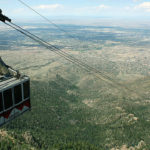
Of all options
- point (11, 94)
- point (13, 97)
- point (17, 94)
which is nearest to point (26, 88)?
point (17, 94)

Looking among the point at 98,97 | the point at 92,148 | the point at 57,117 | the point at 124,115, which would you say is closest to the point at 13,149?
the point at 92,148

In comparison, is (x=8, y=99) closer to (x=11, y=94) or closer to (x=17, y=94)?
(x=11, y=94)

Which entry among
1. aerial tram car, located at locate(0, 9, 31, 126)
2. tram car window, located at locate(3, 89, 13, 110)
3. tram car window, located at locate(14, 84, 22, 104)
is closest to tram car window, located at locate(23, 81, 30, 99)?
aerial tram car, located at locate(0, 9, 31, 126)

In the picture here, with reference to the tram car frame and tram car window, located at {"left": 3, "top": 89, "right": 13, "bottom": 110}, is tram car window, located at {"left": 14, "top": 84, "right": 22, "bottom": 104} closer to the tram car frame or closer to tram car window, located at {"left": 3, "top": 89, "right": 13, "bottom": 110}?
the tram car frame

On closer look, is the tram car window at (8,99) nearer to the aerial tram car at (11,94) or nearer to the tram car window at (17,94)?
the aerial tram car at (11,94)

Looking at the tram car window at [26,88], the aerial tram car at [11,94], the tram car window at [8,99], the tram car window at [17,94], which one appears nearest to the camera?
the tram car window at [8,99]

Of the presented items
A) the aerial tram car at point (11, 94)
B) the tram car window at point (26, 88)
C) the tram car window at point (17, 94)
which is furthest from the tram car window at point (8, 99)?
the tram car window at point (26, 88)

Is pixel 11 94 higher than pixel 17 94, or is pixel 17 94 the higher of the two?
pixel 11 94

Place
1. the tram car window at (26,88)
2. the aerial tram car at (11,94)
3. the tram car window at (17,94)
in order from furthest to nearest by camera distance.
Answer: the tram car window at (26,88) → the tram car window at (17,94) → the aerial tram car at (11,94)
